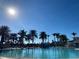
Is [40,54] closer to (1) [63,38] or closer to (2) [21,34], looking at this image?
(2) [21,34]

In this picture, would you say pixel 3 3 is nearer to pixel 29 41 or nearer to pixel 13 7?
pixel 13 7

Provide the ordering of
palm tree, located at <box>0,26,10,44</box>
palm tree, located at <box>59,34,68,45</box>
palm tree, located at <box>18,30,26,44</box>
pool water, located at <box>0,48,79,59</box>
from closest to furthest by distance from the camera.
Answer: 1. pool water, located at <box>0,48,79,59</box>
2. palm tree, located at <box>0,26,10,44</box>
3. palm tree, located at <box>18,30,26,44</box>
4. palm tree, located at <box>59,34,68,45</box>

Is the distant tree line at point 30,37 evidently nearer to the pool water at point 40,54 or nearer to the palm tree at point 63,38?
the palm tree at point 63,38

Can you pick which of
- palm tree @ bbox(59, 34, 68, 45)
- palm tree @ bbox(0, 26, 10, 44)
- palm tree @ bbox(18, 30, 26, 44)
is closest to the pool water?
palm tree @ bbox(0, 26, 10, 44)

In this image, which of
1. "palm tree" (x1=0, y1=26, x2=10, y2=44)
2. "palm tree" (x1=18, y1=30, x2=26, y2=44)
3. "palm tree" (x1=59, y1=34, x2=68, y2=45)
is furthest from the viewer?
"palm tree" (x1=59, y1=34, x2=68, y2=45)

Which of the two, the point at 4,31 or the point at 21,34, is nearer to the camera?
the point at 4,31

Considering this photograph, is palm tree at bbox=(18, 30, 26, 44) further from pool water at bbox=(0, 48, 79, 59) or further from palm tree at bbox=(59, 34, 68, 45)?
pool water at bbox=(0, 48, 79, 59)

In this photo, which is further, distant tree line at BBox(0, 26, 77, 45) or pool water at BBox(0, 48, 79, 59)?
distant tree line at BBox(0, 26, 77, 45)

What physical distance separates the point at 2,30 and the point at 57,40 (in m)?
33.3

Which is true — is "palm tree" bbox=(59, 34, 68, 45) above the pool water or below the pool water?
above

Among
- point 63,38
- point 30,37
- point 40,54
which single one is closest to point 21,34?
point 30,37

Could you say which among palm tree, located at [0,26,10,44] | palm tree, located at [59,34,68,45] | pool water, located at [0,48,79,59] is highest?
palm tree, located at [0,26,10,44]

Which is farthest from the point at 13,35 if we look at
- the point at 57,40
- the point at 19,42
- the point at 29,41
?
the point at 57,40

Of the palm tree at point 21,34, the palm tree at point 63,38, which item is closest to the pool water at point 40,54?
the palm tree at point 21,34
